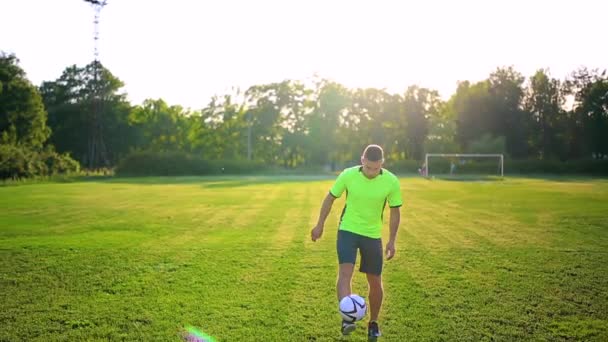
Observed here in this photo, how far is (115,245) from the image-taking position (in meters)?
12.2

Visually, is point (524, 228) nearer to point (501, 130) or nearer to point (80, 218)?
point (80, 218)

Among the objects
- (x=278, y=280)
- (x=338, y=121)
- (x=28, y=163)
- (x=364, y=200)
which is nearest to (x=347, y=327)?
(x=364, y=200)

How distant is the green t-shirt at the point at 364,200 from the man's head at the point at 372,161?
0.12m

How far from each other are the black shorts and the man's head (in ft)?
2.35

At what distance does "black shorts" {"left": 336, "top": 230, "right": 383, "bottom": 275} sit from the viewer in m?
5.97

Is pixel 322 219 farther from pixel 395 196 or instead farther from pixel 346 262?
pixel 395 196

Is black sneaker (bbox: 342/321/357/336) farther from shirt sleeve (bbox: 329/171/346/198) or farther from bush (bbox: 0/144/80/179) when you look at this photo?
bush (bbox: 0/144/80/179)

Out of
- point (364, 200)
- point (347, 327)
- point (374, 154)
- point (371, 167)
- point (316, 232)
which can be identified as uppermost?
point (374, 154)

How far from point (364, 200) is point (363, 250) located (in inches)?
22.7

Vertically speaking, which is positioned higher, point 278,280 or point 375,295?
point 375,295

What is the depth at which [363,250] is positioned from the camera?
607cm

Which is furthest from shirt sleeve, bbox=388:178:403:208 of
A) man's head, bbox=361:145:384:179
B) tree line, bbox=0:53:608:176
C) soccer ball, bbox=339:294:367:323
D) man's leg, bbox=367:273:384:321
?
tree line, bbox=0:53:608:176

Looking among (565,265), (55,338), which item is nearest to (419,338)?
(55,338)

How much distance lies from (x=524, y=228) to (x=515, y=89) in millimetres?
76924
